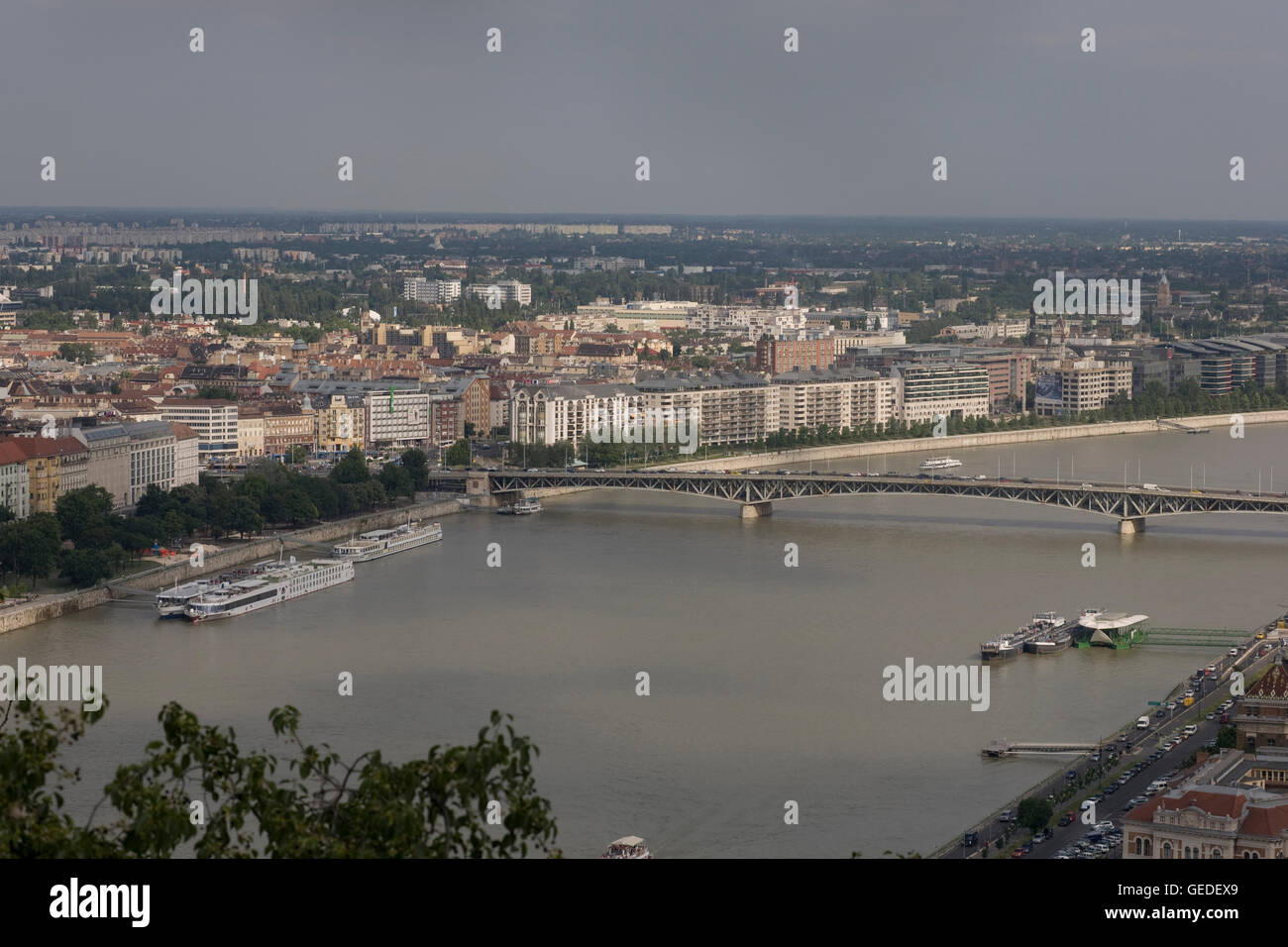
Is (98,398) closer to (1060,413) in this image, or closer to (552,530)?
(552,530)

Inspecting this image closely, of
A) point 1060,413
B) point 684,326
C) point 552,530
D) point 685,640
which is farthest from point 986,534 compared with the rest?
point 684,326

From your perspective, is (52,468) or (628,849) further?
(52,468)

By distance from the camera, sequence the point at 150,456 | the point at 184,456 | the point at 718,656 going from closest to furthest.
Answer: the point at 718,656 → the point at 150,456 → the point at 184,456

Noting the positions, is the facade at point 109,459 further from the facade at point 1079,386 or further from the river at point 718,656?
the facade at point 1079,386

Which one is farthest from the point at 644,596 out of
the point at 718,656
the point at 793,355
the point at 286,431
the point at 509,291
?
the point at 509,291

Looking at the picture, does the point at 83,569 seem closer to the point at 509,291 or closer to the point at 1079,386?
the point at 1079,386

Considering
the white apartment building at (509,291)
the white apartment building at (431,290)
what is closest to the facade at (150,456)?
the white apartment building at (509,291)

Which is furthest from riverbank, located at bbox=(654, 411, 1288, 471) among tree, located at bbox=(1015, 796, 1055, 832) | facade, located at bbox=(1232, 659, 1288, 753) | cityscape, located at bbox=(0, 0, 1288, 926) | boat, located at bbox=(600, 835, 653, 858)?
boat, located at bbox=(600, 835, 653, 858)
